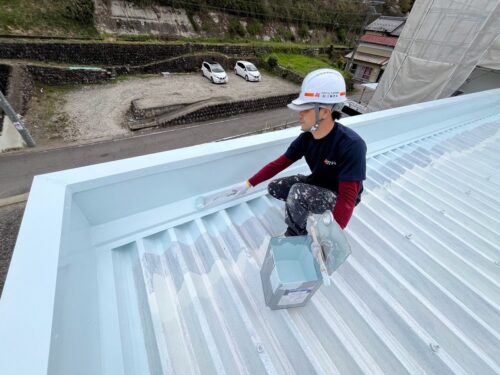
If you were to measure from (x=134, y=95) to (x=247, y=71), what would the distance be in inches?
298

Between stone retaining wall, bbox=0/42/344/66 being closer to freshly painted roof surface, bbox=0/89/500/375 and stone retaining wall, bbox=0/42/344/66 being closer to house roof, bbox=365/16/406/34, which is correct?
house roof, bbox=365/16/406/34

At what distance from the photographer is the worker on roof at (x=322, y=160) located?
4.55ft

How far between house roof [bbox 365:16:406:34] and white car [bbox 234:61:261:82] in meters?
13.3

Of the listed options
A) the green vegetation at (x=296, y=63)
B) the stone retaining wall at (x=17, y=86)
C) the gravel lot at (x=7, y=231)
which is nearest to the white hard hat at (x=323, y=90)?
the gravel lot at (x=7, y=231)

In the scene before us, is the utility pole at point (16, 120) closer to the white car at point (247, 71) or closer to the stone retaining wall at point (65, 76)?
the stone retaining wall at point (65, 76)

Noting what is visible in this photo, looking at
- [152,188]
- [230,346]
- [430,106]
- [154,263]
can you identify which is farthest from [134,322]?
[430,106]

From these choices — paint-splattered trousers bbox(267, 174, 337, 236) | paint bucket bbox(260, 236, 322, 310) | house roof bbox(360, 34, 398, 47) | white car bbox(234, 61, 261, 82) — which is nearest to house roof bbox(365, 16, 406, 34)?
house roof bbox(360, 34, 398, 47)

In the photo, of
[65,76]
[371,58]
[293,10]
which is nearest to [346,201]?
[65,76]

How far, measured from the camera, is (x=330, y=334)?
1.22 meters

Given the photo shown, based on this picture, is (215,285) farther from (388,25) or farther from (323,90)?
(388,25)

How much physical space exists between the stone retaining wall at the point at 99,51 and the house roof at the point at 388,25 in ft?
46.6

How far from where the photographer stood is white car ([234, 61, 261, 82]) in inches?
582

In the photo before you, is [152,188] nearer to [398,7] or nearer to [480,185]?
[480,185]

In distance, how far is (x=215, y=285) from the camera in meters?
1.34
